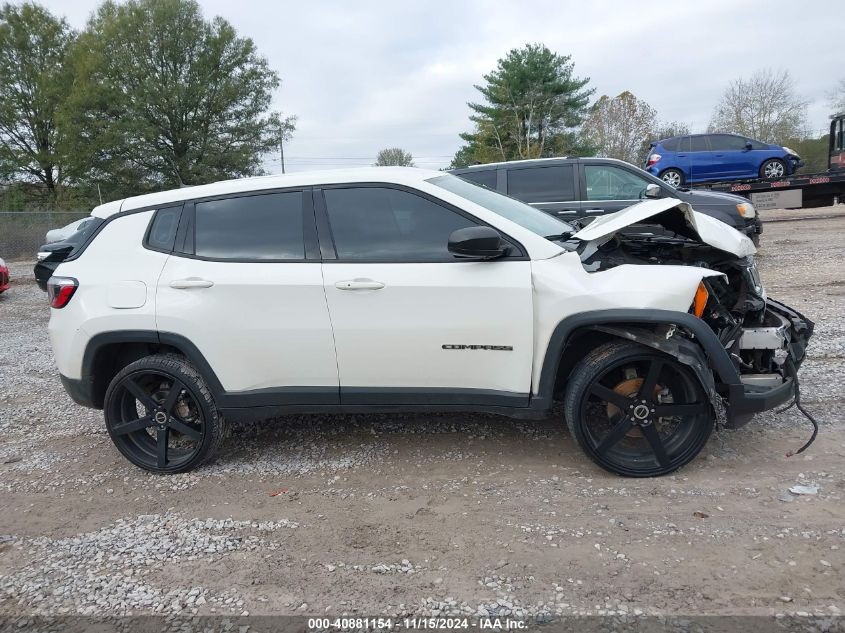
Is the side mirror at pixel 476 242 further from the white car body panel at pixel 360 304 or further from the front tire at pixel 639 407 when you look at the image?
the front tire at pixel 639 407

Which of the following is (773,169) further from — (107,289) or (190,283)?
(107,289)

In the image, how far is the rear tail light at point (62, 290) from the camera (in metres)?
3.76

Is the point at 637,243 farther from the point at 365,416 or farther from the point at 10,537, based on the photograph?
the point at 10,537

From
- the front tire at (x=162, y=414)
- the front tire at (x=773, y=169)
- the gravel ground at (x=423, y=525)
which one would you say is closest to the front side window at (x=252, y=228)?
the front tire at (x=162, y=414)

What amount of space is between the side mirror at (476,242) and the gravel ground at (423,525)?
1290 mm

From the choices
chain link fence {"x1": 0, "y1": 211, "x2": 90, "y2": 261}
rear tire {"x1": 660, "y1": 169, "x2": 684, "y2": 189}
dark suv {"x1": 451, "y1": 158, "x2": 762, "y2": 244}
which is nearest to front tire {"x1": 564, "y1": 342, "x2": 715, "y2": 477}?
dark suv {"x1": 451, "y1": 158, "x2": 762, "y2": 244}

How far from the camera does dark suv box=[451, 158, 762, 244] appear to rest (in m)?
8.30

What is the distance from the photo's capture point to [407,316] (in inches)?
132

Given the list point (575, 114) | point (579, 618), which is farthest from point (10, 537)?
point (575, 114)

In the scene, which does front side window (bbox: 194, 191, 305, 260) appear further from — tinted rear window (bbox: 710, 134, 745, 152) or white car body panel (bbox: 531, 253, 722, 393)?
tinted rear window (bbox: 710, 134, 745, 152)

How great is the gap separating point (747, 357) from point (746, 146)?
1454 centimetres

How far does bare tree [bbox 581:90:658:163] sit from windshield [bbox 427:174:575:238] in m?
38.4

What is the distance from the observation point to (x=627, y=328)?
3.24 metres

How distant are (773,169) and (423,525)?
53.3ft
